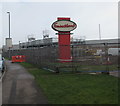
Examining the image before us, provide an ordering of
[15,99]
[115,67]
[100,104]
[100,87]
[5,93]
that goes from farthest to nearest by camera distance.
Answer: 1. [115,67]
2. [100,87]
3. [5,93]
4. [15,99]
5. [100,104]

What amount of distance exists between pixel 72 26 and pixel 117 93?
19091mm

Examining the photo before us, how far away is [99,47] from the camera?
1234 centimetres

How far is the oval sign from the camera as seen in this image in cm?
2462

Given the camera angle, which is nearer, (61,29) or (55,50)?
(55,50)

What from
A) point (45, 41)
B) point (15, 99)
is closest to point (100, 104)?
point (15, 99)

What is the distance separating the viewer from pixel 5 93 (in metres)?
7.34

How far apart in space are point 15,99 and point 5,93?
3.89 feet

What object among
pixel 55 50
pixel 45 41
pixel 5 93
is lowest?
pixel 5 93

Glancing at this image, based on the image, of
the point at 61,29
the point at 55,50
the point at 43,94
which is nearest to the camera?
the point at 43,94

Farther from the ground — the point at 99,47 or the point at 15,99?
the point at 99,47

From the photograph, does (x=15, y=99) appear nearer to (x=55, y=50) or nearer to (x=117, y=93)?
(x=117, y=93)

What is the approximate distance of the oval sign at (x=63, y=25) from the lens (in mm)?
24619

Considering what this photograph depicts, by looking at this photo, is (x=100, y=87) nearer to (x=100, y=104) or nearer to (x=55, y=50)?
(x=100, y=104)

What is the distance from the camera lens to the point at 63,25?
2478 centimetres
